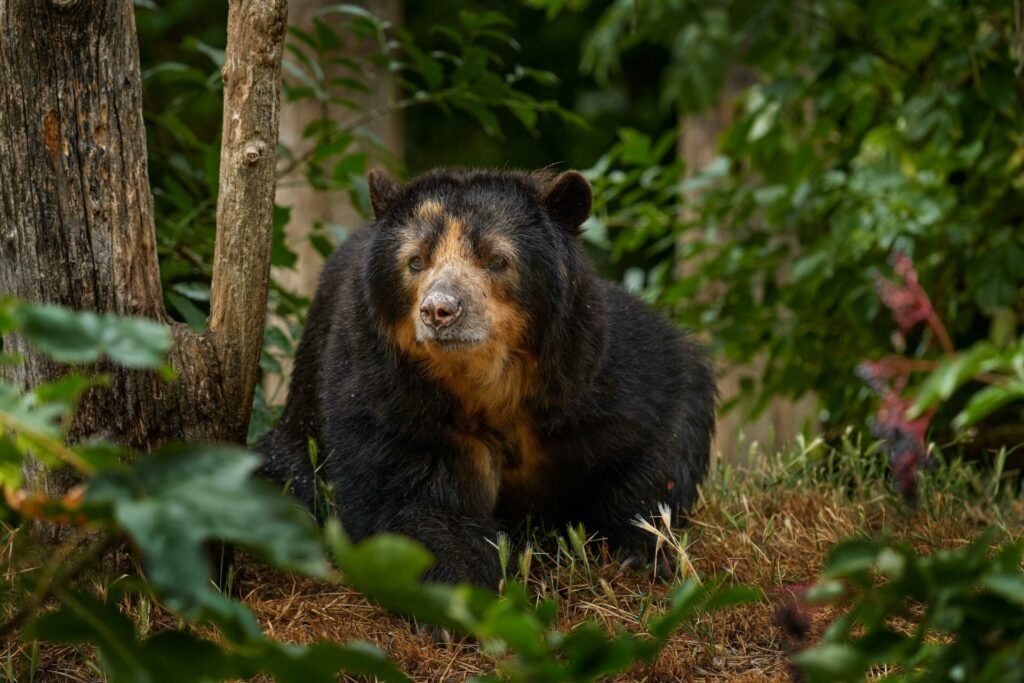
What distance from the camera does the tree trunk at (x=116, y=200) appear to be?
12.3 ft

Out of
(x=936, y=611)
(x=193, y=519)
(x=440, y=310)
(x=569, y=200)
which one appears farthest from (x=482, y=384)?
(x=193, y=519)

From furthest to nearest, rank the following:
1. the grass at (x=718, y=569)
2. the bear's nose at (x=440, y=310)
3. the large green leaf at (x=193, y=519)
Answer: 1. the bear's nose at (x=440, y=310)
2. the grass at (x=718, y=569)
3. the large green leaf at (x=193, y=519)

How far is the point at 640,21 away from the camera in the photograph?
7660mm

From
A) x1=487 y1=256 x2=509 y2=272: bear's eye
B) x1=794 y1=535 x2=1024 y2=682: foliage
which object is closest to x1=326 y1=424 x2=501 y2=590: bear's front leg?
x1=487 y1=256 x2=509 y2=272: bear's eye

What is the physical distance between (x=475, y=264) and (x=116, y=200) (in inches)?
52.8

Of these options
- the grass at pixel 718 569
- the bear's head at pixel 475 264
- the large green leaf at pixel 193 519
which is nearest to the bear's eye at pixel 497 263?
the bear's head at pixel 475 264

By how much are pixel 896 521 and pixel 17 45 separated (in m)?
3.63

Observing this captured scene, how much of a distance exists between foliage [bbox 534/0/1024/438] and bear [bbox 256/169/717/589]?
1.52 m

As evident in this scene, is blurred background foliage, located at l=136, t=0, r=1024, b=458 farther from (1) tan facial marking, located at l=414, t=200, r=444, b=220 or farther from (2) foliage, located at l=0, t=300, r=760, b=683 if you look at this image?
(2) foliage, located at l=0, t=300, r=760, b=683

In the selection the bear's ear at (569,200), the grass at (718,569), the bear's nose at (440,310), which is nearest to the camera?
the grass at (718,569)

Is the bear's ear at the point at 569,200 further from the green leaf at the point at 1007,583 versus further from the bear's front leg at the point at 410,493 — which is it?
the green leaf at the point at 1007,583

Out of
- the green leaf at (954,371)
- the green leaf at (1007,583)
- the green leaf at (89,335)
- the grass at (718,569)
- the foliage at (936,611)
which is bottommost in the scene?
the grass at (718,569)

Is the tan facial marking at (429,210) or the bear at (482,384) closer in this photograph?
the bear at (482,384)

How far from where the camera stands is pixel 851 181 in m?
6.22
